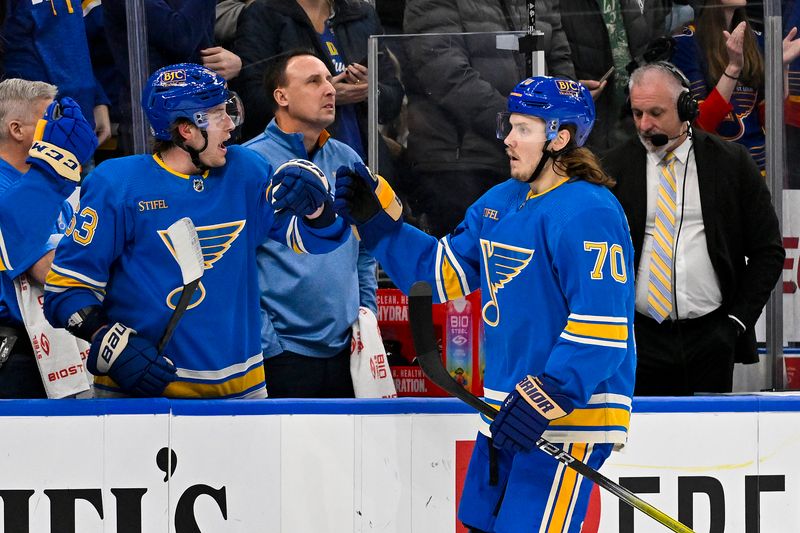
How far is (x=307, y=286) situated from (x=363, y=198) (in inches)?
33.3

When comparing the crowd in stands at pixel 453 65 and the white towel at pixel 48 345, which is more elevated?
the crowd in stands at pixel 453 65

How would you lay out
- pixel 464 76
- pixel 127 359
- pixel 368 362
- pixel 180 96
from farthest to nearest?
pixel 464 76 < pixel 368 362 < pixel 180 96 < pixel 127 359

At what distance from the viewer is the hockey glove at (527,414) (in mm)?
2572

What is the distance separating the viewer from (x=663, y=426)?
3.28 meters

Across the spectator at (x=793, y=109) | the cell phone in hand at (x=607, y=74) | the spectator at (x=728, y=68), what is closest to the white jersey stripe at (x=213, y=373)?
the cell phone in hand at (x=607, y=74)

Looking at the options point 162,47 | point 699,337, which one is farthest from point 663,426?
point 162,47

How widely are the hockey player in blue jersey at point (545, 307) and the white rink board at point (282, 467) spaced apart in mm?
407

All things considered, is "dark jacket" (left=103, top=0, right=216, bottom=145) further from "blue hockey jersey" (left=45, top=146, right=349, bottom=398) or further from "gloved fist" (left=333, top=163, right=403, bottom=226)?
"gloved fist" (left=333, top=163, right=403, bottom=226)

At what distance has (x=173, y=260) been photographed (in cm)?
315

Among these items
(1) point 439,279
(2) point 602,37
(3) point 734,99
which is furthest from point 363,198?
(3) point 734,99

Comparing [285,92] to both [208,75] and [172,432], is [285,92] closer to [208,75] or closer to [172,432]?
[208,75]

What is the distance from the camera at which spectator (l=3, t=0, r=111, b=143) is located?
407cm

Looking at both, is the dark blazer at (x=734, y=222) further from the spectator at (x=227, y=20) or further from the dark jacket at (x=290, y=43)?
the spectator at (x=227, y=20)

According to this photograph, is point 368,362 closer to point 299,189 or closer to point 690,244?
point 299,189
